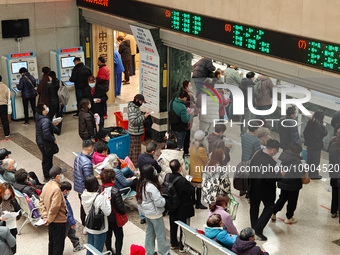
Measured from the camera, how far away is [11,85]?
531 inches

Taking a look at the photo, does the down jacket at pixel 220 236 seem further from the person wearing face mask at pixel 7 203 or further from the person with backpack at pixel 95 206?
the person wearing face mask at pixel 7 203

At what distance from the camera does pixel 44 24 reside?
1402 centimetres

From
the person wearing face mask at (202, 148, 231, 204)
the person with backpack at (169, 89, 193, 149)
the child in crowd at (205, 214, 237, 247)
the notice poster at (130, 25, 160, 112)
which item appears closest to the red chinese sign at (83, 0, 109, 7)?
the notice poster at (130, 25, 160, 112)

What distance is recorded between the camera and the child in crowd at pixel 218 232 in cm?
657

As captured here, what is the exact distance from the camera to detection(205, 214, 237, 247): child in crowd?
6570 millimetres

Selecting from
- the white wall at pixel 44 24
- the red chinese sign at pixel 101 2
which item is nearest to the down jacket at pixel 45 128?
the red chinese sign at pixel 101 2

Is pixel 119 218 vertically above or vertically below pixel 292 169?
below

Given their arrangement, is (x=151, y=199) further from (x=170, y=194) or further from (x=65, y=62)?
(x=65, y=62)

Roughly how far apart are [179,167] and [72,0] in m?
8.09

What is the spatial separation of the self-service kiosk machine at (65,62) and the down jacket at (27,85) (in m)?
1.07

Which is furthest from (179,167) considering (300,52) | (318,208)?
(318,208)

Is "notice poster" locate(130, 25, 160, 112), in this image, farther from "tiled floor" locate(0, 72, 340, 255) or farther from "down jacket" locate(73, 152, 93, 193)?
"down jacket" locate(73, 152, 93, 193)

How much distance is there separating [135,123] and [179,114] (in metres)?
0.93

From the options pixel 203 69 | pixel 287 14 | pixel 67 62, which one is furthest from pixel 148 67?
pixel 287 14
